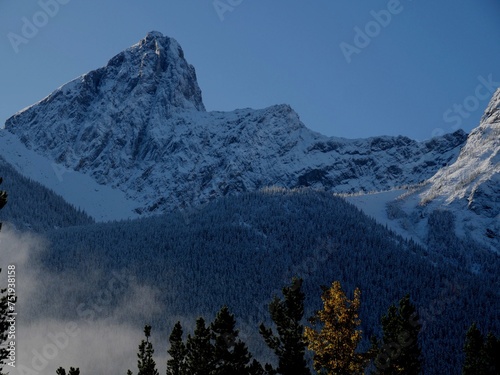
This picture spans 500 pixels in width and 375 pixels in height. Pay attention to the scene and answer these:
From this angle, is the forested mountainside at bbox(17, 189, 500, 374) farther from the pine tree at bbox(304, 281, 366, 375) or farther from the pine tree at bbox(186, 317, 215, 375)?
the pine tree at bbox(304, 281, 366, 375)

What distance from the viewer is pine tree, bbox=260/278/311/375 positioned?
33.7 meters

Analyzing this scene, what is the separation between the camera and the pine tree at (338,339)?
2847 cm

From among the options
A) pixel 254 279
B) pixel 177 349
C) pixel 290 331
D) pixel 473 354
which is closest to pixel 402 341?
pixel 290 331

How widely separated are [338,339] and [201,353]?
43.0 ft

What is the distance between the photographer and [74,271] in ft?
565

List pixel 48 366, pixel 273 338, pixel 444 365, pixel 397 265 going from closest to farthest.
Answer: pixel 273 338
pixel 444 365
pixel 48 366
pixel 397 265

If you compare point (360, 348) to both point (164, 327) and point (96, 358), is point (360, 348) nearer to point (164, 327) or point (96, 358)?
point (164, 327)

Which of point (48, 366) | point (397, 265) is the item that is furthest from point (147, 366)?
point (397, 265)

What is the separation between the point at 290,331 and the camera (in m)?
34.2

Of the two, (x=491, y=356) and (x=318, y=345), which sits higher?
(x=491, y=356)

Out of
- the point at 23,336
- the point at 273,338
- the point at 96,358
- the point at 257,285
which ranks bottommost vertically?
the point at 273,338

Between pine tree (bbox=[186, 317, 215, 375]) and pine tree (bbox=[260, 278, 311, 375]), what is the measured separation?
6112 mm

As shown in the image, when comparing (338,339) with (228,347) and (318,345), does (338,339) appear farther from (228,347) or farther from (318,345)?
(228,347)

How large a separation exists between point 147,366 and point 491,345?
26961 mm
